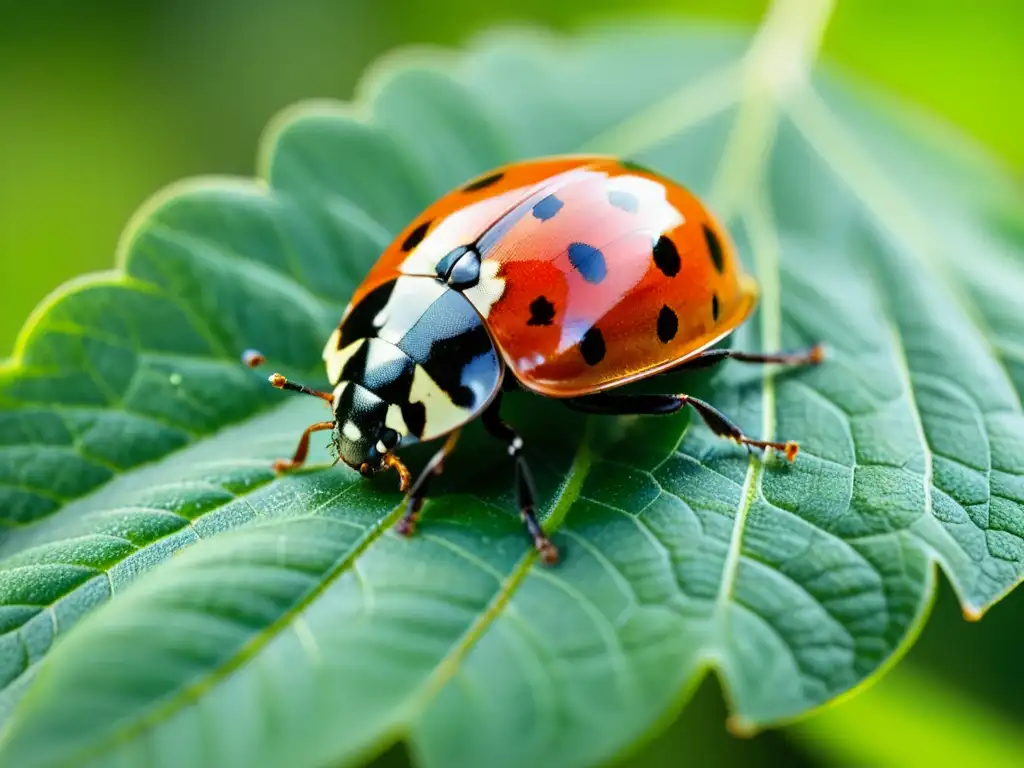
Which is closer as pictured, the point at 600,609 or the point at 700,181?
the point at 600,609

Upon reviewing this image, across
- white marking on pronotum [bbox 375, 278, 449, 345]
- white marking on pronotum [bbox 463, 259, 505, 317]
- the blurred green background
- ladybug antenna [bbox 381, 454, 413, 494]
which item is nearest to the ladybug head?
ladybug antenna [bbox 381, 454, 413, 494]

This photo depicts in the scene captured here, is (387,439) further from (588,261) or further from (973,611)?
(973,611)

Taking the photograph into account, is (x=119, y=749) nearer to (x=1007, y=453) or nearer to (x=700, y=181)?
(x=1007, y=453)

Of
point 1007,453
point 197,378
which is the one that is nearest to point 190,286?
point 197,378

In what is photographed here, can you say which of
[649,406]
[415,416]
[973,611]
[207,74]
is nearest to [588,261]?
[649,406]

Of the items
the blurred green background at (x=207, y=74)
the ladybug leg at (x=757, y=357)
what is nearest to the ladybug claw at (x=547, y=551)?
the ladybug leg at (x=757, y=357)

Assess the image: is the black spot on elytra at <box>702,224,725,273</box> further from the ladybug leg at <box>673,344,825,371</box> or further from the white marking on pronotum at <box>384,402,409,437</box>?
the white marking on pronotum at <box>384,402,409,437</box>

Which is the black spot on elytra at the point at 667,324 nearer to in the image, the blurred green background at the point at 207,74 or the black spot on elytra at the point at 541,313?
the black spot on elytra at the point at 541,313
